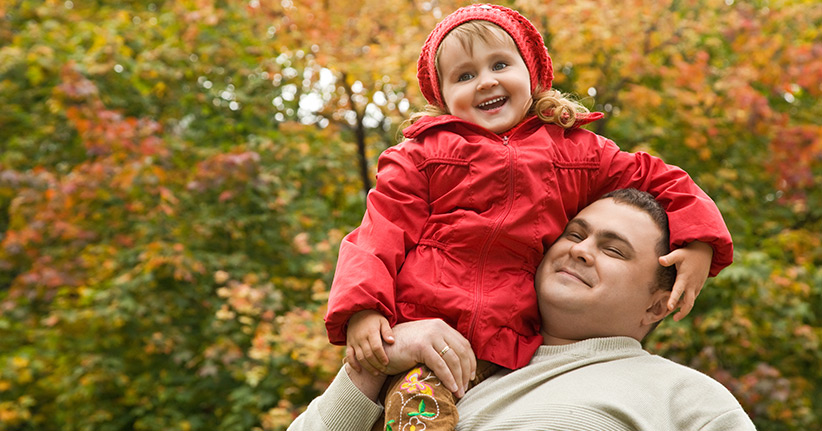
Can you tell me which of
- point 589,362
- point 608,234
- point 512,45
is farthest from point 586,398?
point 512,45

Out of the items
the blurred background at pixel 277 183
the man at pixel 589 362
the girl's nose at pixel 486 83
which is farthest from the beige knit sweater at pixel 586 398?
the blurred background at pixel 277 183

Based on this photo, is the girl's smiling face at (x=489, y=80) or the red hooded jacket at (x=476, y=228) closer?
the red hooded jacket at (x=476, y=228)

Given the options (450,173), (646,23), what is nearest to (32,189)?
(646,23)

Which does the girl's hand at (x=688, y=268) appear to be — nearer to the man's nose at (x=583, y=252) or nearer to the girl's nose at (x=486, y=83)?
the man's nose at (x=583, y=252)

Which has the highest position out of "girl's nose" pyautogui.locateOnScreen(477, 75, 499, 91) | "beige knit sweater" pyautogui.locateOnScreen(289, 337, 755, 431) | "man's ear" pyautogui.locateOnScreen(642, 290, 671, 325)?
"girl's nose" pyautogui.locateOnScreen(477, 75, 499, 91)

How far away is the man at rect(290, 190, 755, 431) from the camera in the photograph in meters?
1.64

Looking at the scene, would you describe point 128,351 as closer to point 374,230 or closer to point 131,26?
point 131,26

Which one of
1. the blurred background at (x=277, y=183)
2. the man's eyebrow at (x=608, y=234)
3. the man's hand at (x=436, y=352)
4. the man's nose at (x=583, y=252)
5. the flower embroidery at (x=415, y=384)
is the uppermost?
the man's eyebrow at (x=608, y=234)

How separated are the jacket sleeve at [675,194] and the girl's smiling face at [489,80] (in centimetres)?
26

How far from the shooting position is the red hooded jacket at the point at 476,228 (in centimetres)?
171

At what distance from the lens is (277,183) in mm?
5449

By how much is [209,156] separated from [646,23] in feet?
10.9

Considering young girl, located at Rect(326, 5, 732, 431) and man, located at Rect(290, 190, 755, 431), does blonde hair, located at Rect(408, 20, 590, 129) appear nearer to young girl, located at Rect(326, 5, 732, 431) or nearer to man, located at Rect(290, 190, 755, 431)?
young girl, located at Rect(326, 5, 732, 431)

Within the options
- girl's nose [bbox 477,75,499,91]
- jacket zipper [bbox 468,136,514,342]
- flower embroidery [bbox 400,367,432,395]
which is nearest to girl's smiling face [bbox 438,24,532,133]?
girl's nose [bbox 477,75,499,91]
